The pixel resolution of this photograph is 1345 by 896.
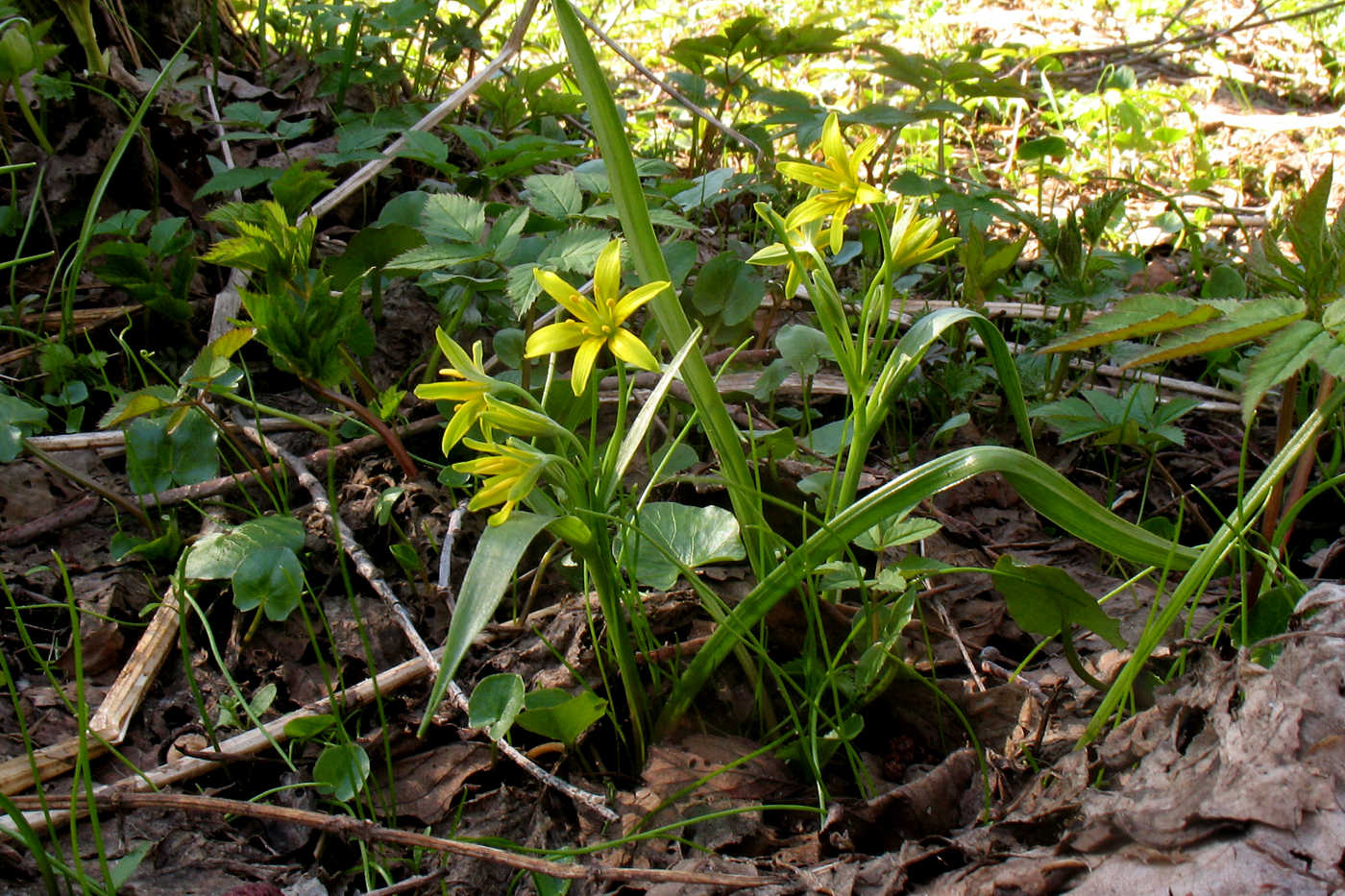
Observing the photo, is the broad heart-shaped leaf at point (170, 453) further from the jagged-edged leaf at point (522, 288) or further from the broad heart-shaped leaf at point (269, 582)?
the jagged-edged leaf at point (522, 288)

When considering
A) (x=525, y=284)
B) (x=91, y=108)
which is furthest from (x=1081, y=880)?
(x=91, y=108)

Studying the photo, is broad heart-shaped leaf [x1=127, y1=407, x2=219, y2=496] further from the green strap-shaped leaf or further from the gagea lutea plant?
the green strap-shaped leaf

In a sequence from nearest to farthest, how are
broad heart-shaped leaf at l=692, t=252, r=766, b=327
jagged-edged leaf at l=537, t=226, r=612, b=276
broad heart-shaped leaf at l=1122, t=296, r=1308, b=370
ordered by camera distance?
broad heart-shaped leaf at l=1122, t=296, r=1308, b=370
jagged-edged leaf at l=537, t=226, r=612, b=276
broad heart-shaped leaf at l=692, t=252, r=766, b=327

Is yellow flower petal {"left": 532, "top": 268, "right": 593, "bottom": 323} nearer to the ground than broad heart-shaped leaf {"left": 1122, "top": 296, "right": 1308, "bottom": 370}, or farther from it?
farther from it

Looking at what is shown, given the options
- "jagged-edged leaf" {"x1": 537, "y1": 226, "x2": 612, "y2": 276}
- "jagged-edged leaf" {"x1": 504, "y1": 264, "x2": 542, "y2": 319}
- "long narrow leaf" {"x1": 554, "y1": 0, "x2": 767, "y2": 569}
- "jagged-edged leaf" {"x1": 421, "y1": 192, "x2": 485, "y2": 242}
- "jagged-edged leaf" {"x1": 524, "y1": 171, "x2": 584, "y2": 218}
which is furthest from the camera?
"jagged-edged leaf" {"x1": 524, "y1": 171, "x2": 584, "y2": 218}

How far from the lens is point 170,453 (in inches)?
62.3

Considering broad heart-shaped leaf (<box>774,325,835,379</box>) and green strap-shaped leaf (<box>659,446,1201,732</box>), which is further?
broad heart-shaped leaf (<box>774,325,835,379</box>)

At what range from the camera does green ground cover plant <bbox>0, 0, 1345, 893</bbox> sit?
109 cm

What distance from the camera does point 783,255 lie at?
123cm

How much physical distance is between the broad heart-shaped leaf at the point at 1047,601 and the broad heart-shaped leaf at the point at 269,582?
3.16ft

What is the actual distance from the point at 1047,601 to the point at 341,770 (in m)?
0.92

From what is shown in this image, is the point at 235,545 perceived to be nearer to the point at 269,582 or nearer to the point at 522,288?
the point at 269,582

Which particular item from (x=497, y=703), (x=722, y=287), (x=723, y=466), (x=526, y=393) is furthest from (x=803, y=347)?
(x=497, y=703)

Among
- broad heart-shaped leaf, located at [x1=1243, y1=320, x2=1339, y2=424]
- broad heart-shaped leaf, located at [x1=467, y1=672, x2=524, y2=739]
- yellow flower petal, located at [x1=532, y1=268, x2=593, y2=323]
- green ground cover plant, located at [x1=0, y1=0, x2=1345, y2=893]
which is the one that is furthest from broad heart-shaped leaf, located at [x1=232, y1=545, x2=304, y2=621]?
broad heart-shaped leaf, located at [x1=1243, y1=320, x2=1339, y2=424]
